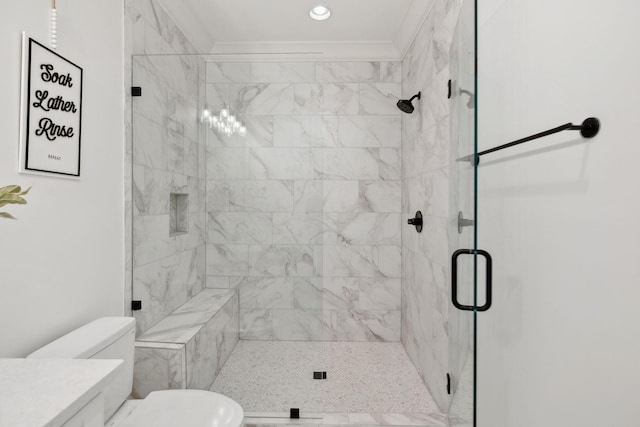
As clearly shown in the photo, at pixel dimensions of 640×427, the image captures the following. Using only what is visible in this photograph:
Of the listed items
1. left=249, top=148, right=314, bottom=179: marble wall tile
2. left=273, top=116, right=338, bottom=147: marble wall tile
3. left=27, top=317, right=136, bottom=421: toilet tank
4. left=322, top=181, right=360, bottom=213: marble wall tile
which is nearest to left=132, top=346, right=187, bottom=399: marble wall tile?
left=27, top=317, right=136, bottom=421: toilet tank

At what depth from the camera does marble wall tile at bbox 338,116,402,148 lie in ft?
7.36


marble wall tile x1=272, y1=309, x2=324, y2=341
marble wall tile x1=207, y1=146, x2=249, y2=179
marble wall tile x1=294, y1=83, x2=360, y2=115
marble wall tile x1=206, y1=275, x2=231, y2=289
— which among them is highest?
marble wall tile x1=294, y1=83, x2=360, y2=115

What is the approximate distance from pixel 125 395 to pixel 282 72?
5.83 feet

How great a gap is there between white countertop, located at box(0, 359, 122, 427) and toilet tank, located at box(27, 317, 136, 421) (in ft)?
1.07

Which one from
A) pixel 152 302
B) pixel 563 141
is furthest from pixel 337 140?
pixel 152 302

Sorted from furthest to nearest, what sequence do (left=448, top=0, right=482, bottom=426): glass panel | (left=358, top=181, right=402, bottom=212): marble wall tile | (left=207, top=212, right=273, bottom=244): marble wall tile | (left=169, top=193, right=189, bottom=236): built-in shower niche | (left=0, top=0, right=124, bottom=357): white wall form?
(left=358, top=181, right=402, bottom=212): marble wall tile → (left=169, top=193, right=189, bottom=236): built-in shower niche → (left=207, top=212, right=273, bottom=244): marble wall tile → (left=0, top=0, right=124, bottom=357): white wall → (left=448, top=0, right=482, bottom=426): glass panel

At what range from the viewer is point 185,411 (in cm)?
133

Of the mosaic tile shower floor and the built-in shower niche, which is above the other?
the built-in shower niche

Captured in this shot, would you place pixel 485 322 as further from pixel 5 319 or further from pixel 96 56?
pixel 96 56

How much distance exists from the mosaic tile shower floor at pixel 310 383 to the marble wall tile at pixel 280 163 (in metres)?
0.99

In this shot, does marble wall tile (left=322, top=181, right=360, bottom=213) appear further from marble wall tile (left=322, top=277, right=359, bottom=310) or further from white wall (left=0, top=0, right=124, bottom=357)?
white wall (left=0, top=0, right=124, bottom=357)

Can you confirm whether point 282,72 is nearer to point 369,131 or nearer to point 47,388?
point 369,131

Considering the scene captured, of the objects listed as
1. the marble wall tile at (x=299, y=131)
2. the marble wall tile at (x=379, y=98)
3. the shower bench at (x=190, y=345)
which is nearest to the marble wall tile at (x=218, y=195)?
the marble wall tile at (x=299, y=131)

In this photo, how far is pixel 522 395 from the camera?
117 centimetres
